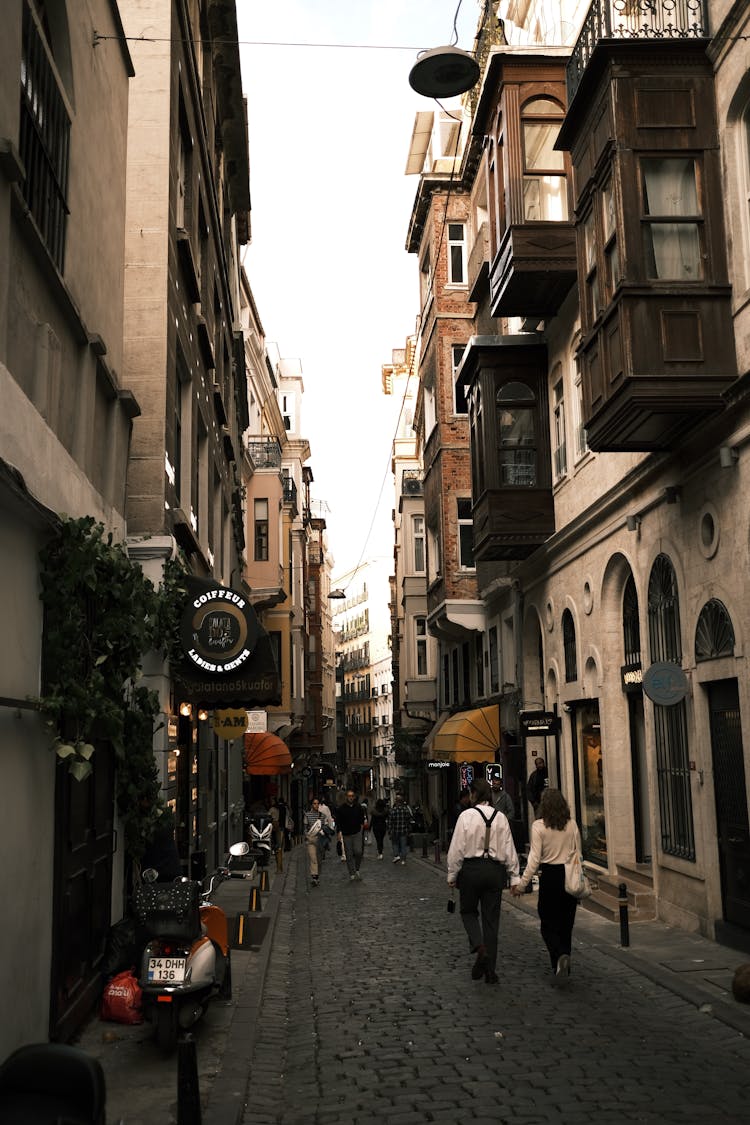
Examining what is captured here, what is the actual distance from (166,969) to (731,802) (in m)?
6.85

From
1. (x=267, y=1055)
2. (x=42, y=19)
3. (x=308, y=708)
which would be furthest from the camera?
(x=308, y=708)

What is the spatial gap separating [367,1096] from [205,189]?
1651cm

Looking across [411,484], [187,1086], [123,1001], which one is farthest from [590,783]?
[411,484]

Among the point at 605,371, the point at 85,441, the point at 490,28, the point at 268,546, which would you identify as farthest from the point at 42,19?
the point at 268,546

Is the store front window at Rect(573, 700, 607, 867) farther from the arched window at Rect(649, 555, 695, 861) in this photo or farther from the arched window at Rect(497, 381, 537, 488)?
the arched window at Rect(497, 381, 537, 488)

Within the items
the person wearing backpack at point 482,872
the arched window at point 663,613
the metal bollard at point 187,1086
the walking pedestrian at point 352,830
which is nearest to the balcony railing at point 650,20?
the arched window at point 663,613

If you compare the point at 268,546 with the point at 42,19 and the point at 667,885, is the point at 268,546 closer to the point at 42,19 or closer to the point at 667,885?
the point at 667,885


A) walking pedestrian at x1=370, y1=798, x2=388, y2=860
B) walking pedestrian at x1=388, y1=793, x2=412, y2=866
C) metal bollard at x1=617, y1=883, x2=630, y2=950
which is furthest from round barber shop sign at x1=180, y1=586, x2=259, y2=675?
walking pedestrian at x1=370, y1=798, x2=388, y2=860

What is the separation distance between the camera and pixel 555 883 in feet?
33.7

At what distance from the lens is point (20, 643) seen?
6984 mm

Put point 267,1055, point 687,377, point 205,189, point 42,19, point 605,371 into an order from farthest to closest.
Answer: point 205,189
point 605,371
point 687,377
point 42,19
point 267,1055

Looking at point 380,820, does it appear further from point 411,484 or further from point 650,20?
point 650,20

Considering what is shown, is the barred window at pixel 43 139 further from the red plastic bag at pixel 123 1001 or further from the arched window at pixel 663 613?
the arched window at pixel 663 613

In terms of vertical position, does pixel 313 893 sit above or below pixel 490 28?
below
